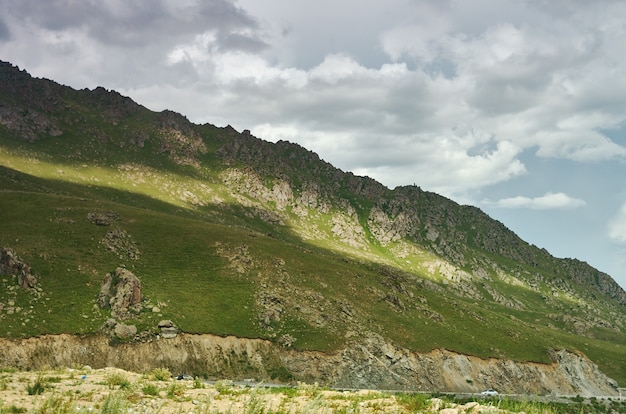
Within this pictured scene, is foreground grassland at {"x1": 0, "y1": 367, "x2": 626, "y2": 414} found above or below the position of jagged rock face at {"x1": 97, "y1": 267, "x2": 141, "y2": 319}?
above

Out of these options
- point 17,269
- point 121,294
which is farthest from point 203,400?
point 17,269

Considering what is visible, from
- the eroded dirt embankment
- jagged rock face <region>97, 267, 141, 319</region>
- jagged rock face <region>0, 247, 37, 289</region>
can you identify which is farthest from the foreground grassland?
jagged rock face <region>0, 247, 37, 289</region>

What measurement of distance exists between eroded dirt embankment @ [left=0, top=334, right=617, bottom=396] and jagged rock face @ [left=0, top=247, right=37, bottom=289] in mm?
15505

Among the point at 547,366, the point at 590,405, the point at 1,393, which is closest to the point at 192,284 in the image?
the point at 1,393

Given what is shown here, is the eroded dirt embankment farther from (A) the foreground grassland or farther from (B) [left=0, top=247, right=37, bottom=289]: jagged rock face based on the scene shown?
(A) the foreground grassland

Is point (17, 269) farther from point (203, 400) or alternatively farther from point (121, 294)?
point (203, 400)

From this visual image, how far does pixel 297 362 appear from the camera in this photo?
91.2 meters

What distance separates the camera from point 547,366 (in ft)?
409

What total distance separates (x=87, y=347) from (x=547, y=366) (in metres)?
114

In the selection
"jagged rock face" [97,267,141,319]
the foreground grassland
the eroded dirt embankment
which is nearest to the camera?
the foreground grassland

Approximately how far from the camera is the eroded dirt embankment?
72875mm

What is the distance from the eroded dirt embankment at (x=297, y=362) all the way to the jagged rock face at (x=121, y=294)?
765 centimetres

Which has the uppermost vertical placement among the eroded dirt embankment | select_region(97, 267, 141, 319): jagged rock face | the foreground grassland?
the foreground grassland

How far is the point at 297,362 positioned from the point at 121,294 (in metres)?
36.4
